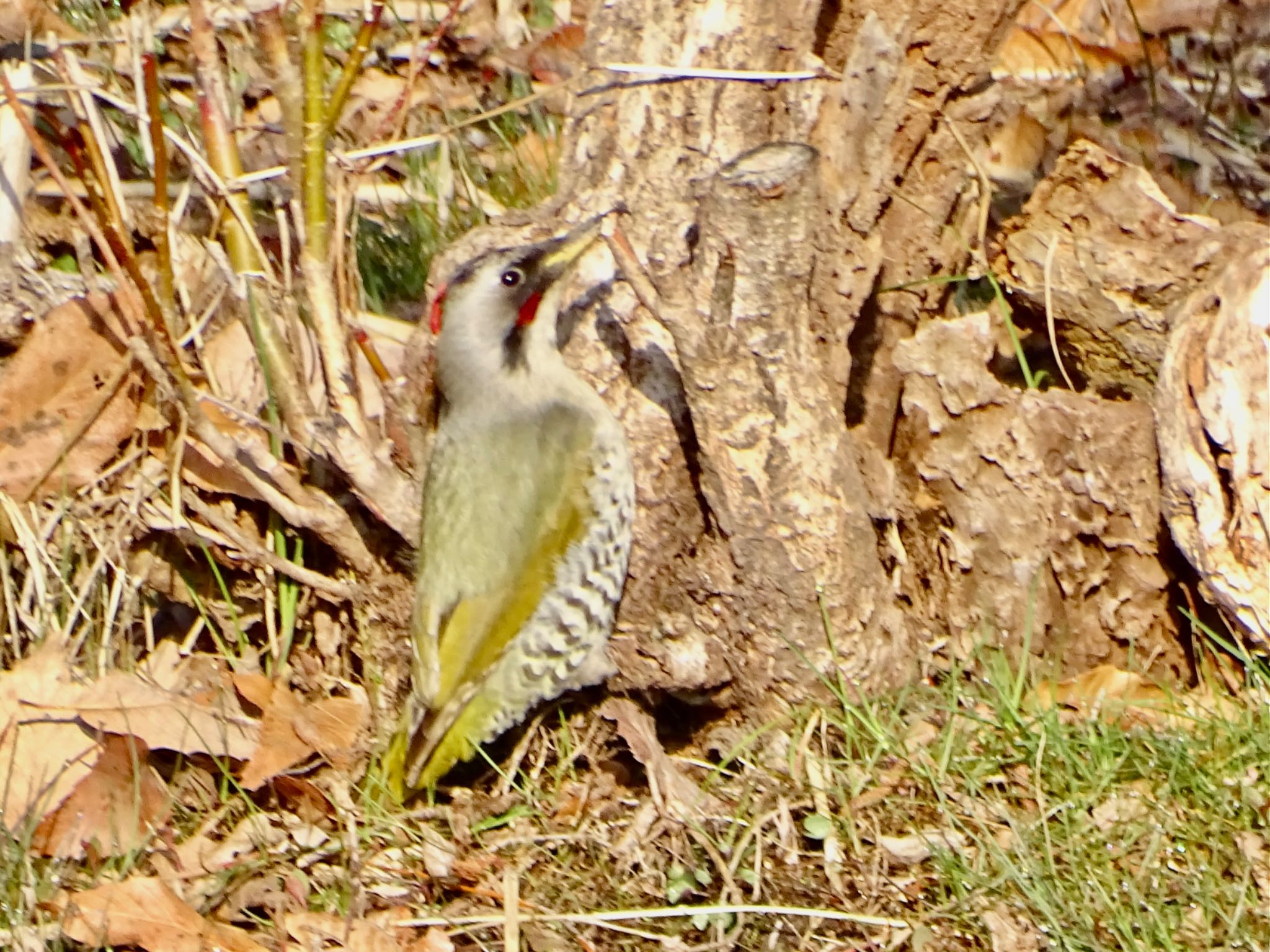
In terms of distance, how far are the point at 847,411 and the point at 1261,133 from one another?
2189 mm

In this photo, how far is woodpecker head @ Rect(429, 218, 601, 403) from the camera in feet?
11.8

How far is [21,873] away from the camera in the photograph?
124 inches

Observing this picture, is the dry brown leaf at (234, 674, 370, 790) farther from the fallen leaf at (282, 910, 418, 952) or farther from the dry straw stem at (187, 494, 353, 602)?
the fallen leaf at (282, 910, 418, 952)

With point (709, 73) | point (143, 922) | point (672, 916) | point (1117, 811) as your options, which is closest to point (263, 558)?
point (143, 922)

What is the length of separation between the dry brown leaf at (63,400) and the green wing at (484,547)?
0.77 m

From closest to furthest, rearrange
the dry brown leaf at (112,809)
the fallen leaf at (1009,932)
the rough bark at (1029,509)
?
1. the fallen leaf at (1009,932)
2. the dry brown leaf at (112,809)
3. the rough bark at (1029,509)

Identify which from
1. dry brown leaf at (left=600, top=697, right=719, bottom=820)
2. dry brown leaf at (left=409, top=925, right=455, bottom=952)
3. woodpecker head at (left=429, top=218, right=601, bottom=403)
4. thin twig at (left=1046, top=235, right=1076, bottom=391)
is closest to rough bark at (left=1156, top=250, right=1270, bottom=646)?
thin twig at (left=1046, top=235, right=1076, bottom=391)

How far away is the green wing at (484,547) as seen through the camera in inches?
142

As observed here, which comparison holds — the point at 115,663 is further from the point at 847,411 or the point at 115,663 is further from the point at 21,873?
the point at 847,411

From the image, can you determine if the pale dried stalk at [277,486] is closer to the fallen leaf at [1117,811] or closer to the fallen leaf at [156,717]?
the fallen leaf at [156,717]

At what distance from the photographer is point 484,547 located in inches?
146

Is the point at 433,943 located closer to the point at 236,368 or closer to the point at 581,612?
the point at 581,612

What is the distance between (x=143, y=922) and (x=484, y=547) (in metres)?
1.11

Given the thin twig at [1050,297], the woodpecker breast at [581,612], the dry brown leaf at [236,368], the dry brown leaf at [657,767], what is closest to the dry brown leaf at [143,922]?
the woodpecker breast at [581,612]
